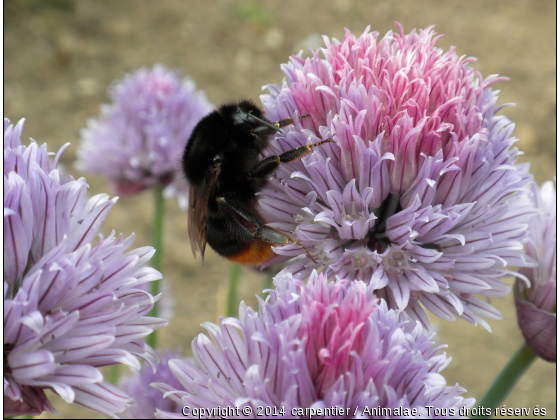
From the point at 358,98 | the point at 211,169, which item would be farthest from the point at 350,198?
the point at 211,169

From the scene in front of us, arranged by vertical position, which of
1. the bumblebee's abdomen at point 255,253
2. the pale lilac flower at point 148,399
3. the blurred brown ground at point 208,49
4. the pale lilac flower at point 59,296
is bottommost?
the pale lilac flower at point 148,399

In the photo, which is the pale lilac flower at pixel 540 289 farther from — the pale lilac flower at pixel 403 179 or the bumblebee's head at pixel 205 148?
the bumblebee's head at pixel 205 148

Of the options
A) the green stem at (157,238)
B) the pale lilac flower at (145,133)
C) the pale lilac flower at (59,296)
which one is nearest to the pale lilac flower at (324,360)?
the pale lilac flower at (59,296)

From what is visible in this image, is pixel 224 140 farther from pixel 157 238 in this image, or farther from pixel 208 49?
pixel 208 49

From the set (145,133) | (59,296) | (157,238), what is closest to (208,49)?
(145,133)

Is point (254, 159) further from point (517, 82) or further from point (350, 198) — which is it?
point (517, 82)

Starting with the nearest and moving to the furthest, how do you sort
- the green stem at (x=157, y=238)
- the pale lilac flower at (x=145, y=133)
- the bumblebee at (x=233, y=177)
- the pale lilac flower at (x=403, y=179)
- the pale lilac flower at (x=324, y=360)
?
the pale lilac flower at (x=324, y=360) < the pale lilac flower at (x=403, y=179) < the bumblebee at (x=233, y=177) < the green stem at (x=157, y=238) < the pale lilac flower at (x=145, y=133)
